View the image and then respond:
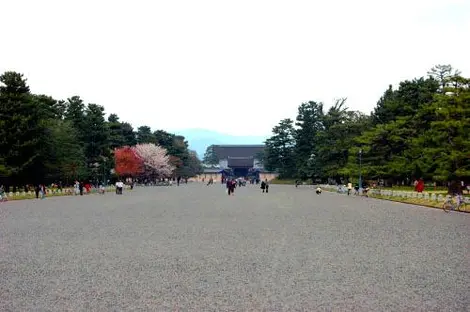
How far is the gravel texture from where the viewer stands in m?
7.37

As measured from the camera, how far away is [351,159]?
195 ft

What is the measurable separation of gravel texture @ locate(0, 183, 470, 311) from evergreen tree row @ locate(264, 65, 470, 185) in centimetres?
2255

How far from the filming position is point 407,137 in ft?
174

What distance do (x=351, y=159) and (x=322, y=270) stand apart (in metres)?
51.0

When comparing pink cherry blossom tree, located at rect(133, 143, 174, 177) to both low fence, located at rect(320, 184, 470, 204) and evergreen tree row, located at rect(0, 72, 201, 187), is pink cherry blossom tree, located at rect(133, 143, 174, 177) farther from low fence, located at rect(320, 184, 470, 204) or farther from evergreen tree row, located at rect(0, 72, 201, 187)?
low fence, located at rect(320, 184, 470, 204)

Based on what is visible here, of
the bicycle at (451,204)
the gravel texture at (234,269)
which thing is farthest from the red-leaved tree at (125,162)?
the gravel texture at (234,269)

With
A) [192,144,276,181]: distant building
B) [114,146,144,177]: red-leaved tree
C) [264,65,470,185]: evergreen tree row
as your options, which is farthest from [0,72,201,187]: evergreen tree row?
[192,144,276,181]: distant building

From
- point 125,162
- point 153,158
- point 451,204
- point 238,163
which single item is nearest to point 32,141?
point 451,204

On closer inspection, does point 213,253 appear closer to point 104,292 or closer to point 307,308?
point 104,292

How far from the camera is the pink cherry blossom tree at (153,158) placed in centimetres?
10331

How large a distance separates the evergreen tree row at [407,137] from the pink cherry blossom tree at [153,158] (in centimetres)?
2841

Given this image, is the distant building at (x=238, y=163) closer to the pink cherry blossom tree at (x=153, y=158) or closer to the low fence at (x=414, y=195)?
the pink cherry blossom tree at (x=153, y=158)

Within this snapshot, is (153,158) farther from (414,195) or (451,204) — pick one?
(451,204)

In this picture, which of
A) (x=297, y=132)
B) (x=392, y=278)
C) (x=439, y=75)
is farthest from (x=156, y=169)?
(x=392, y=278)
